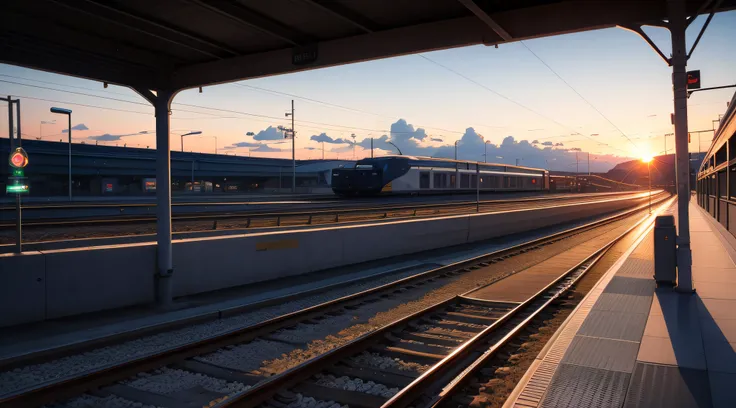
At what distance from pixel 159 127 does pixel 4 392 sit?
5.78 meters

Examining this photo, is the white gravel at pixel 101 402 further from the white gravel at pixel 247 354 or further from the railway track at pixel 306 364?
the white gravel at pixel 247 354

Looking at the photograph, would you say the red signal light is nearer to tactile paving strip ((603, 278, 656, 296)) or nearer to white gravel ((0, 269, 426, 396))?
white gravel ((0, 269, 426, 396))

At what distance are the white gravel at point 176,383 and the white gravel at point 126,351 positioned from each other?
17.8 inches

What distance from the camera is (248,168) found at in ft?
288

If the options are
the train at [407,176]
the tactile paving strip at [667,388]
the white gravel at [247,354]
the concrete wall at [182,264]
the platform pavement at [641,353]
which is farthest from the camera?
the train at [407,176]

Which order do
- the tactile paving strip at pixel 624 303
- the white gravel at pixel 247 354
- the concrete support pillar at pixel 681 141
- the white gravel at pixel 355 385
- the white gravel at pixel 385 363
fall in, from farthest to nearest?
the concrete support pillar at pixel 681 141
the tactile paving strip at pixel 624 303
the white gravel at pixel 247 354
the white gravel at pixel 385 363
the white gravel at pixel 355 385

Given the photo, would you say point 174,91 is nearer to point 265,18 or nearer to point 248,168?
point 265,18

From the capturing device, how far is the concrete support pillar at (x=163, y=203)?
965 cm

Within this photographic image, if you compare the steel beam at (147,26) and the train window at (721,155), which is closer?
the steel beam at (147,26)

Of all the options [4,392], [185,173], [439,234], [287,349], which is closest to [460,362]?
[287,349]

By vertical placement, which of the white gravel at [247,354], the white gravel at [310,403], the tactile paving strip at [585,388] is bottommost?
the white gravel at [310,403]

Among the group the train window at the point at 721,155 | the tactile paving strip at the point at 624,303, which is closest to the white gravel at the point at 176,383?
the tactile paving strip at the point at 624,303

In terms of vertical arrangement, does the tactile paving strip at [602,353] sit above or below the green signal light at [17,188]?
below

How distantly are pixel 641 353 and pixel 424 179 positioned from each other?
3076cm
